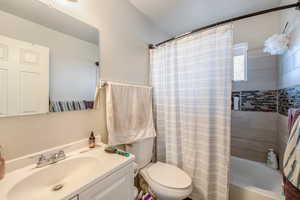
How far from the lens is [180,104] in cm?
155

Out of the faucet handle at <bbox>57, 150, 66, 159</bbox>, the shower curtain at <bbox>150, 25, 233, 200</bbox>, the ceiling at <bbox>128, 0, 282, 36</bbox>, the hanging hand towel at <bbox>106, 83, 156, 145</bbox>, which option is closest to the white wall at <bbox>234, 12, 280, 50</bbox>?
the ceiling at <bbox>128, 0, 282, 36</bbox>

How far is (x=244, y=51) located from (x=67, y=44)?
2.27 meters

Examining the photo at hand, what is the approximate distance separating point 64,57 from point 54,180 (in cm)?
88

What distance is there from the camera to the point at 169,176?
4.33ft

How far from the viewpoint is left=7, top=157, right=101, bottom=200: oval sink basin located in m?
0.66

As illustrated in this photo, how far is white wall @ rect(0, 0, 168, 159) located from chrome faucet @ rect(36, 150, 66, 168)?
8cm

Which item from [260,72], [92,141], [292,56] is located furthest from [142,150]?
[260,72]

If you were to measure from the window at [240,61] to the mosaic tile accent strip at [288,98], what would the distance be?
0.49 meters

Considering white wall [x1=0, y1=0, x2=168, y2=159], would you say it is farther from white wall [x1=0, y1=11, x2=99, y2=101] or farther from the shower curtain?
the shower curtain

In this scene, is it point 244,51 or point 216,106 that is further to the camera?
point 244,51

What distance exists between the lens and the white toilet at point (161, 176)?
114 cm

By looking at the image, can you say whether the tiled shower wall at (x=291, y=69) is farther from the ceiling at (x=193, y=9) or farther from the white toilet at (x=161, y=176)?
the white toilet at (x=161, y=176)

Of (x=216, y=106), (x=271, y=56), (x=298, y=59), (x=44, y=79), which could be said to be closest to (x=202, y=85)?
(x=216, y=106)

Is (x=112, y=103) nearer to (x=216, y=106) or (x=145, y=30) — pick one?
(x=216, y=106)
